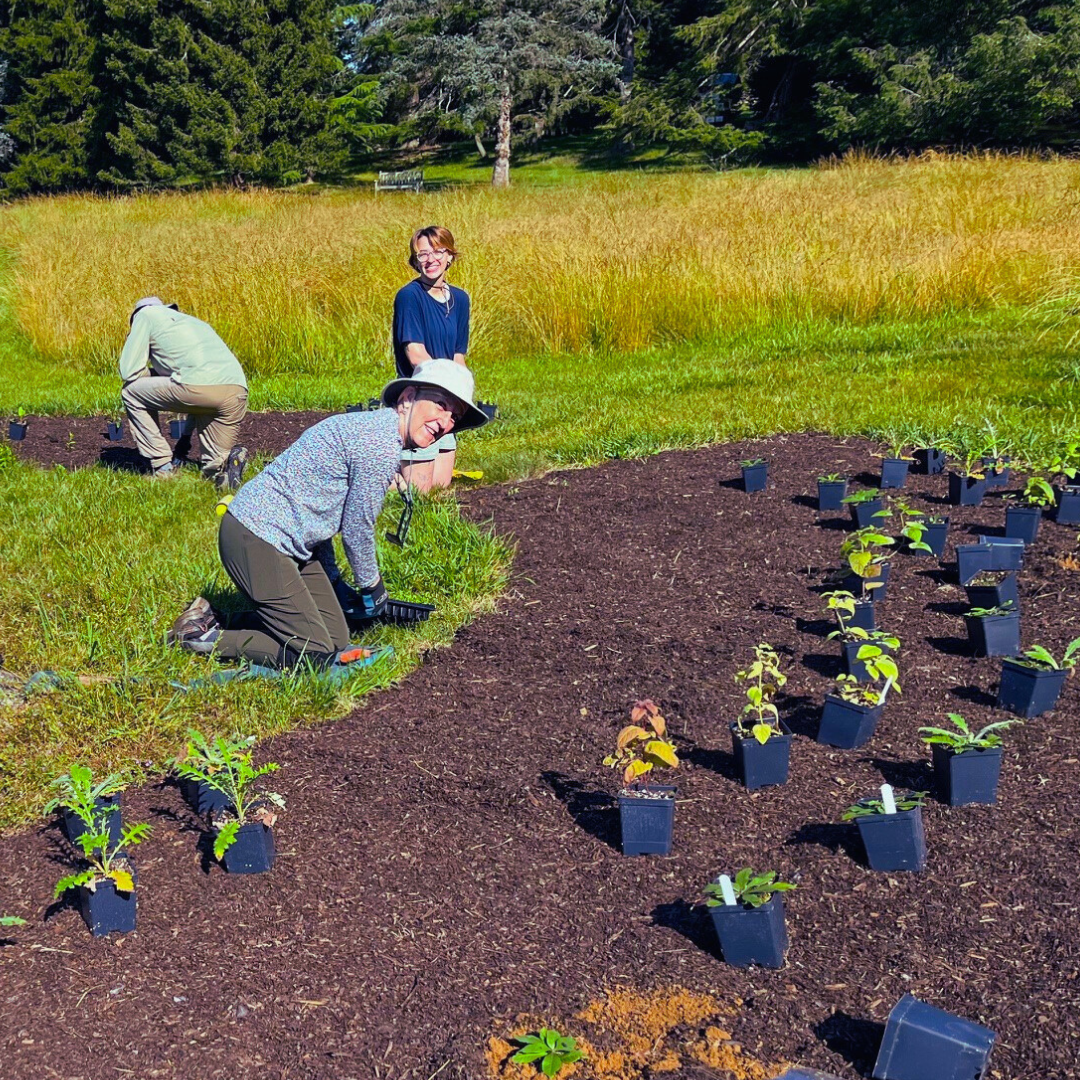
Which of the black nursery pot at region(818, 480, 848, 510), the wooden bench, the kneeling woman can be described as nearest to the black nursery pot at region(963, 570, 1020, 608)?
the black nursery pot at region(818, 480, 848, 510)

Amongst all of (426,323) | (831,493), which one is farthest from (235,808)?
(426,323)

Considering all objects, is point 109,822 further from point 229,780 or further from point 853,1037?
point 853,1037

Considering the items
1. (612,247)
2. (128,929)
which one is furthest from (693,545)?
(612,247)

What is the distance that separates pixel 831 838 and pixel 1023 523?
236 cm

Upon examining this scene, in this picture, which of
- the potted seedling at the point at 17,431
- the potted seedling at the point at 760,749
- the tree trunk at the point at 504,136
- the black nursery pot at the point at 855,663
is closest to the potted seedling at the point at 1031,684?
the black nursery pot at the point at 855,663

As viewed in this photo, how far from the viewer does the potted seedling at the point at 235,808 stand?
3.15 metres

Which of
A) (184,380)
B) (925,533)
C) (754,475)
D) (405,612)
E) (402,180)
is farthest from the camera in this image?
(402,180)

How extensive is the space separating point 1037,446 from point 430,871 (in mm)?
4326

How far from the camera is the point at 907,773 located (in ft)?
11.3

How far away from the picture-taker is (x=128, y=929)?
9.77 feet

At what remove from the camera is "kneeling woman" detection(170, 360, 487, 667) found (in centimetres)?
385

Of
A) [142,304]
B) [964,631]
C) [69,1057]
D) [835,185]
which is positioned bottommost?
[69,1057]

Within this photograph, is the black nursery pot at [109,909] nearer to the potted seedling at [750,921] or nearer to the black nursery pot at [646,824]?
the black nursery pot at [646,824]

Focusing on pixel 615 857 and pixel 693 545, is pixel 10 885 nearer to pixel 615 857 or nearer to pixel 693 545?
pixel 615 857
